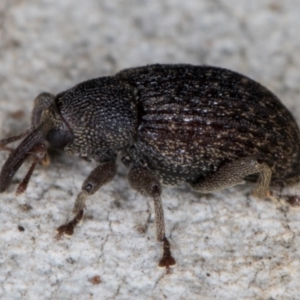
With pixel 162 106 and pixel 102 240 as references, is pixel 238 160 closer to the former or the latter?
pixel 162 106

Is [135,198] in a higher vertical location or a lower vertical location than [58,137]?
lower

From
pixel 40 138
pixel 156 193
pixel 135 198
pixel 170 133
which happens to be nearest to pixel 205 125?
pixel 170 133

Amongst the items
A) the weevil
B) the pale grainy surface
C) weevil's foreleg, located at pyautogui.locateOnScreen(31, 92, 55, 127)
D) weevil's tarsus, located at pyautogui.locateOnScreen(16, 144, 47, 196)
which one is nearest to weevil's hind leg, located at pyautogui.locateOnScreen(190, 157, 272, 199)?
the weevil

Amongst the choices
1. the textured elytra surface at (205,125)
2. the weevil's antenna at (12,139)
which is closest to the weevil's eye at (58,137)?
the weevil's antenna at (12,139)

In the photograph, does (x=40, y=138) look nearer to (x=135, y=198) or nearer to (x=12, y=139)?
(x=12, y=139)

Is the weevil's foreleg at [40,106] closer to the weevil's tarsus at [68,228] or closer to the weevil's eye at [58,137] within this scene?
the weevil's eye at [58,137]

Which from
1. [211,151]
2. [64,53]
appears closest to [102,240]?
[211,151]
